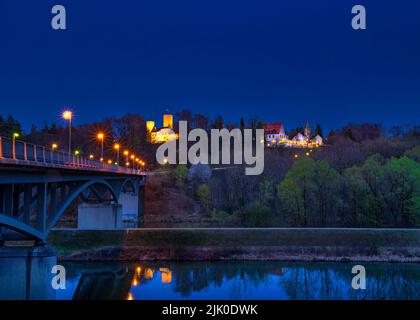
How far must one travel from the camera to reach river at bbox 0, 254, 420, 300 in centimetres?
2868

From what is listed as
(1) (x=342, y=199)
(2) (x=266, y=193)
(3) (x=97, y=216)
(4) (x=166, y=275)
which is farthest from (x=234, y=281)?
(2) (x=266, y=193)

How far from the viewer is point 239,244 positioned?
39562 mm

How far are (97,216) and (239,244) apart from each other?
16100 mm

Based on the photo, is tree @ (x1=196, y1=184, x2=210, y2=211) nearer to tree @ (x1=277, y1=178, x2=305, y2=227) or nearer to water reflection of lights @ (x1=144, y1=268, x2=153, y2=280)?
tree @ (x1=277, y1=178, x2=305, y2=227)

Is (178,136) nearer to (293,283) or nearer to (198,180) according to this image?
(198,180)

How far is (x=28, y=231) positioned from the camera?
19.9 metres

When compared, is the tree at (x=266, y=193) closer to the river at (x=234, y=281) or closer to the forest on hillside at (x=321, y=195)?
the forest on hillside at (x=321, y=195)

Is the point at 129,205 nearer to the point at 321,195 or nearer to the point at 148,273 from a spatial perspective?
the point at 321,195

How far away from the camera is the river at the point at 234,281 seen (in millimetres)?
28684

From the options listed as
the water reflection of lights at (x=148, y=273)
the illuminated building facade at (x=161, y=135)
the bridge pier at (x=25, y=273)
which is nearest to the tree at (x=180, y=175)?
the illuminated building facade at (x=161, y=135)

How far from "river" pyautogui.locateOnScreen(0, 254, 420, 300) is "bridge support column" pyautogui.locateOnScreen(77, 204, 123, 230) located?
8.61 meters

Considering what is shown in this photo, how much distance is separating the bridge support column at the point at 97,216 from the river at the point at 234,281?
861cm

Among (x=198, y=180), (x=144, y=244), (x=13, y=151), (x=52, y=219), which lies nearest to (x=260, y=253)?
(x=144, y=244)

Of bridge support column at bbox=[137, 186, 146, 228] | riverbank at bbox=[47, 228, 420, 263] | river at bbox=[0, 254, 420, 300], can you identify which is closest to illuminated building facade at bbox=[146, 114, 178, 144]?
bridge support column at bbox=[137, 186, 146, 228]
